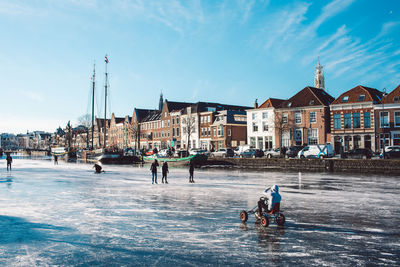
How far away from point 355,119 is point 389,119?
4.93m

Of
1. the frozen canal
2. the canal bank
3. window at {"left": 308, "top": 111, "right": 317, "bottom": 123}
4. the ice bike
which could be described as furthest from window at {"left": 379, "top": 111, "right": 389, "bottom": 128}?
the ice bike

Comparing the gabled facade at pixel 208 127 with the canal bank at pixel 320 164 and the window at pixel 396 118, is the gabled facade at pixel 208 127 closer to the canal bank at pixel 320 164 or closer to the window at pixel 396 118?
the canal bank at pixel 320 164

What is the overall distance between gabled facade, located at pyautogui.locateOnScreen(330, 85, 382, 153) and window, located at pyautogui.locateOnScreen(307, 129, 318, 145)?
3262 millimetres

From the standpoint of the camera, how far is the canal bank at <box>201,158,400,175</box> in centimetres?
3550

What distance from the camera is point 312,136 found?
57.3 meters

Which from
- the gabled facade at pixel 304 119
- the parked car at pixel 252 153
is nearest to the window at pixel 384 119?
the gabled facade at pixel 304 119

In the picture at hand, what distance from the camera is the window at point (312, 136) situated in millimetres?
56875

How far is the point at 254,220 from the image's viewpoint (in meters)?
11.8

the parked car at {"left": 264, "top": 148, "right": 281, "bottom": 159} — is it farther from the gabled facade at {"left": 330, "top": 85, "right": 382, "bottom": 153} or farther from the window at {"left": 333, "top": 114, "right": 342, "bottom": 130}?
the window at {"left": 333, "top": 114, "right": 342, "bottom": 130}

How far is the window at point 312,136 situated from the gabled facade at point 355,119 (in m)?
3.26

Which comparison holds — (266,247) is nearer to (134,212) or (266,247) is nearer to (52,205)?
(134,212)

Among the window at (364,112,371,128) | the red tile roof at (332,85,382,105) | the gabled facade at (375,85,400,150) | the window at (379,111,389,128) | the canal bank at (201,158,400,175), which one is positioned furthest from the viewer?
the red tile roof at (332,85,382,105)

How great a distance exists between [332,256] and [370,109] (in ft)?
161

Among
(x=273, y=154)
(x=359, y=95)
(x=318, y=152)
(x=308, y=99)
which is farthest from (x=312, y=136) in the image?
(x=318, y=152)
